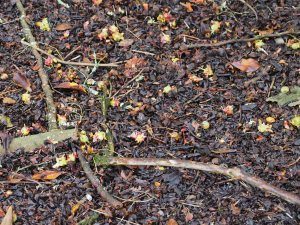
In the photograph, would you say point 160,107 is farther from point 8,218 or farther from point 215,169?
point 8,218

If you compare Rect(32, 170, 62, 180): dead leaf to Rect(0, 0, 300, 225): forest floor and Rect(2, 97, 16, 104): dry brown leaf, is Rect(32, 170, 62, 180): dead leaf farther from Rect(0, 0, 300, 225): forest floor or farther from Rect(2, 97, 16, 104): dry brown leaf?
Rect(2, 97, 16, 104): dry brown leaf

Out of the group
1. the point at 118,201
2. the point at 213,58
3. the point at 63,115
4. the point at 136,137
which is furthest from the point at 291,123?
the point at 63,115

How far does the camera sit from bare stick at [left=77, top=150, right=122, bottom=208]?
10.3ft

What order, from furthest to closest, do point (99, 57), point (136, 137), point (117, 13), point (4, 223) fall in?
point (117, 13) → point (99, 57) → point (136, 137) → point (4, 223)

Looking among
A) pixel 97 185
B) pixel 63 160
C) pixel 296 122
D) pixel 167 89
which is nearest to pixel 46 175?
pixel 63 160

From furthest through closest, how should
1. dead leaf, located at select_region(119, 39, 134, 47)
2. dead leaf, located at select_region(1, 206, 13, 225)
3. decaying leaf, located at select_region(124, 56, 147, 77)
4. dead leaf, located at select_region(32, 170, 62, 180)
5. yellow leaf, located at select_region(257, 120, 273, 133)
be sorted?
dead leaf, located at select_region(119, 39, 134, 47) → decaying leaf, located at select_region(124, 56, 147, 77) → yellow leaf, located at select_region(257, 120, 273, 133) → dead leaf, located at select_region(32, 170, 62, 180) → dead leaf, located at select_region(1, 206, 13, 225)

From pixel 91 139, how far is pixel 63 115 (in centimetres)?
31

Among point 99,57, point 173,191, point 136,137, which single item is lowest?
point 173,191

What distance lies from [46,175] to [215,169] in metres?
1.15

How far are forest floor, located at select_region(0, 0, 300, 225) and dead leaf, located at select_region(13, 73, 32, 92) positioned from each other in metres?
0.03

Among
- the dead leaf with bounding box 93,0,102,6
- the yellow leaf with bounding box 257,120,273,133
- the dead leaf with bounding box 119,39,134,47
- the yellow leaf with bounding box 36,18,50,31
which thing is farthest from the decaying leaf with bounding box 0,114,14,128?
the yellow leaf with bounding box 257,120,273,133

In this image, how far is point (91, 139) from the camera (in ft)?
11.3

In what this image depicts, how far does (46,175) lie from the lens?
3.24 m

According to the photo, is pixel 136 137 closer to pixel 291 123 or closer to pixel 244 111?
pixel 244 111
